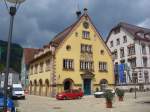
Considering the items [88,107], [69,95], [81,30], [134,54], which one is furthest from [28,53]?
[88,107]

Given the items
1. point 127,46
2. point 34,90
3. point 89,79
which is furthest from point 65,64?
point 127,46

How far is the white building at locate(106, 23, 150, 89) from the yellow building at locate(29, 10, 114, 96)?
10.0 meters

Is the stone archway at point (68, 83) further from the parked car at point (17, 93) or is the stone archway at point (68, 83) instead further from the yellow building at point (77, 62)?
the parked car at point (17, 93)

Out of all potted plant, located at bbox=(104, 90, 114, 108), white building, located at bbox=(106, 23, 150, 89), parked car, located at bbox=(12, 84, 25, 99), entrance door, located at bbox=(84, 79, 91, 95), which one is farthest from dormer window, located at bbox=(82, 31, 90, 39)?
potted plant, located at bbox=(104, 90, 114, 108)

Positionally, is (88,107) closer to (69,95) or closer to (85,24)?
(69,95)

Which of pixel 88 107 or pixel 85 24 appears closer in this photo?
pixel 88 107

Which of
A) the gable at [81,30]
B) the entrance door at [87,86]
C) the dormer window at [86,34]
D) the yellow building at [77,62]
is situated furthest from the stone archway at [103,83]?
the dormer window at [86,34]

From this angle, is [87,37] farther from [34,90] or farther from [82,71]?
[34,90]

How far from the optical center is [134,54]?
2447 inches

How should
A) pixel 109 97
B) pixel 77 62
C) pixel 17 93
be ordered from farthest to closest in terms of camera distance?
pixel 77 62
pixel 17 93
pixel 109 97

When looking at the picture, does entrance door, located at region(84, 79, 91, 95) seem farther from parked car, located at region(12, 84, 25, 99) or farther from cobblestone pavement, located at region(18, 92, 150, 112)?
Result: cobblestone pavement, located at region(18, 92, 150, 112)

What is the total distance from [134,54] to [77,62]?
1942 cm

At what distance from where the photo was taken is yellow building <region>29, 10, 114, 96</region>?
46372mm

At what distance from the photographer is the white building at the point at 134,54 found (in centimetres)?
6019
